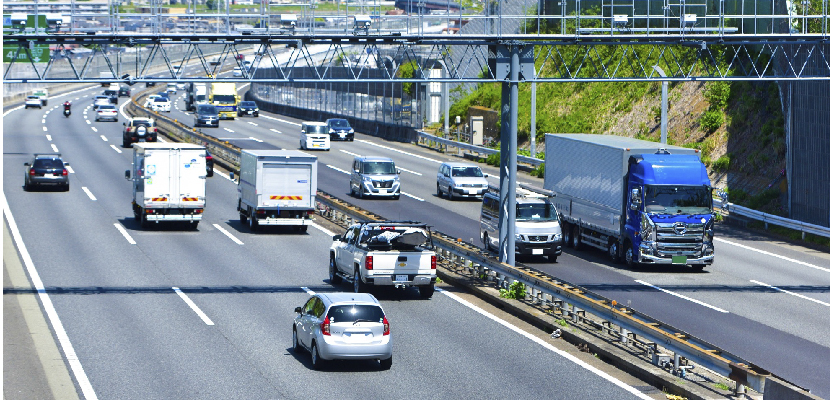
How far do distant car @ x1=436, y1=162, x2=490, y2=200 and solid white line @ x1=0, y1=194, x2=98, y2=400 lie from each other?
1916 cm

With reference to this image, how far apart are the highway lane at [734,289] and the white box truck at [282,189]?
4.80 meters

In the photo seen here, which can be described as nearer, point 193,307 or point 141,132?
point 193,307

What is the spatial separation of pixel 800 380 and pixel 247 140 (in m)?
62.7

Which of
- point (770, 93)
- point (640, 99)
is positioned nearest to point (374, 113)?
point (640, 99)

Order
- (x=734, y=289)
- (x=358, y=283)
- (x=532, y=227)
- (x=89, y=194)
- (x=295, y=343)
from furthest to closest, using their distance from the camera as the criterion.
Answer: (x=89, y=194)
(x=532, y=227)
(x=734, y=289)
(x=358, y=283)
(x=295, y=343)

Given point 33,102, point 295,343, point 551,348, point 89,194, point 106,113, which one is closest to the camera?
point 295,343

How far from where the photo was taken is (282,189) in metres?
40.2

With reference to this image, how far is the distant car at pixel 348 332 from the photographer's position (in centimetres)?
1978

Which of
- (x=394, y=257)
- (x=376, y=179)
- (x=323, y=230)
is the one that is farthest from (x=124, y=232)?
(x=394, y=257)

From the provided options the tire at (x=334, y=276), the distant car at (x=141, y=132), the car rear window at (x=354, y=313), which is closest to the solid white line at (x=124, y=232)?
the tire at (x=334, y=276)

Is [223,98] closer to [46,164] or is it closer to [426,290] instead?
[46,164]

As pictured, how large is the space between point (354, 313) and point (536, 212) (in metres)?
15.5

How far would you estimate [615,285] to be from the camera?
3011 centimetres

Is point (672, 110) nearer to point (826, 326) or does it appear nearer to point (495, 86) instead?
point (495, 86)
